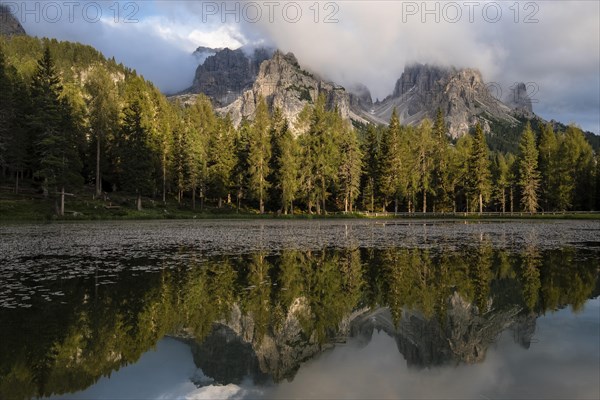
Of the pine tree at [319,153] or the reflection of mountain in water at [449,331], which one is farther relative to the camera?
the pine tree at [319,153]

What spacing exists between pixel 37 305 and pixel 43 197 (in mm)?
58162

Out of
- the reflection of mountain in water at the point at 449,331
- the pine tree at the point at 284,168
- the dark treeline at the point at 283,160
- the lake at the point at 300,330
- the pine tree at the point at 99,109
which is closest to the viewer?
the lake at the point at 300,330

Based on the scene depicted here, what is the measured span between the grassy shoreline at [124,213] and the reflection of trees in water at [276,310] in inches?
1721

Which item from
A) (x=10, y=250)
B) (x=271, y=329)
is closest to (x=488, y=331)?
(x=271, y=329)

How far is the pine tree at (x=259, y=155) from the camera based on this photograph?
242 ft

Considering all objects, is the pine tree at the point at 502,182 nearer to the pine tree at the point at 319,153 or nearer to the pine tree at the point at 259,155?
the pine tree at the point at 319,153

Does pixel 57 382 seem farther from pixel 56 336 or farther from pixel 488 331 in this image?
pixel 488 331

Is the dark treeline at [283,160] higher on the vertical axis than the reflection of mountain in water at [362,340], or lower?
higher

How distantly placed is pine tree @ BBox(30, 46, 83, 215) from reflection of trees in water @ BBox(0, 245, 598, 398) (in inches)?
1729

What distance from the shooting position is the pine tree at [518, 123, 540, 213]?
79.7 meters

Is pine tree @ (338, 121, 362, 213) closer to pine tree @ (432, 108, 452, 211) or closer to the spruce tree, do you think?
pine tree @ (432, 108, 452, 211)

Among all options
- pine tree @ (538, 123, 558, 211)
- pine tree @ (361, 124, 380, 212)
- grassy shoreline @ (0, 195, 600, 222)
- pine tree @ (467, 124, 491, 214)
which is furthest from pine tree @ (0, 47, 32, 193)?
pine tree @ (538, 123, 558, 211)

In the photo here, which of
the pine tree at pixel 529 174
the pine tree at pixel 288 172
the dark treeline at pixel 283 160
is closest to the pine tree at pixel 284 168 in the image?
the pine tree at pixel 288 172

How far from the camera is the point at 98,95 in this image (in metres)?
68.4
